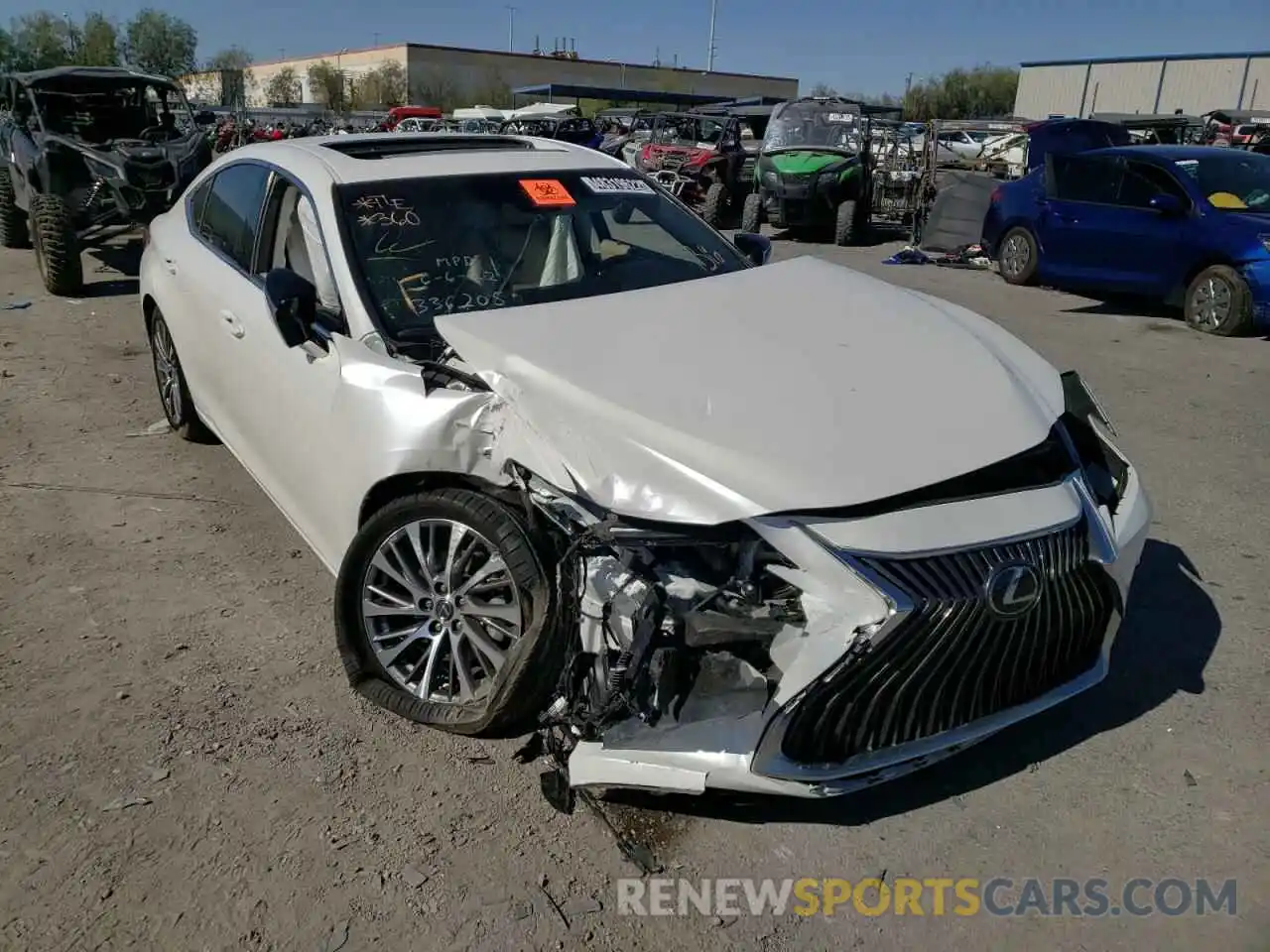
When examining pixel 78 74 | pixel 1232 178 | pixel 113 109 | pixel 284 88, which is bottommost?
pixel 1232 178

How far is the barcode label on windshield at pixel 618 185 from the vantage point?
418cm

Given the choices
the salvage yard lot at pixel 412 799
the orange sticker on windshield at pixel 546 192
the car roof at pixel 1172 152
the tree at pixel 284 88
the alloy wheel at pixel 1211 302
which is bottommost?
the salvage yard lot at pixel 412 799

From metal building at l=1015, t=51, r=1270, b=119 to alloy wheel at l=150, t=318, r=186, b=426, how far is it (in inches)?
2017

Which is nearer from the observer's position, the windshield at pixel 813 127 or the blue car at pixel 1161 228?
the blue car at pixel 1161 228

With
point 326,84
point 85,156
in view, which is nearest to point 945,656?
point 85,156

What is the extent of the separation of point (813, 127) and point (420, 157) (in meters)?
12.9

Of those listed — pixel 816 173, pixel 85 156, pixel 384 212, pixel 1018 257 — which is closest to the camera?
pixel 384 212

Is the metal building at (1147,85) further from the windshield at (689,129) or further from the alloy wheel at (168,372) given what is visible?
the alloy wheel at (168,372)

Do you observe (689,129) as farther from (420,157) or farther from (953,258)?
(420,157)

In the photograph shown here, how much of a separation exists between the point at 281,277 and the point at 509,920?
6.89ft

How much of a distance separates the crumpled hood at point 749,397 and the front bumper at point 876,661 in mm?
128

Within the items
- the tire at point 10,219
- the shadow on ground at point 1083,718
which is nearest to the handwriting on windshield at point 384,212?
the shadow on ground at point 1083,718

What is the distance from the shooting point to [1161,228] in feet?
30.0

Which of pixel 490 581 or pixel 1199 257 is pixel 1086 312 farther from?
pixel 490 581
